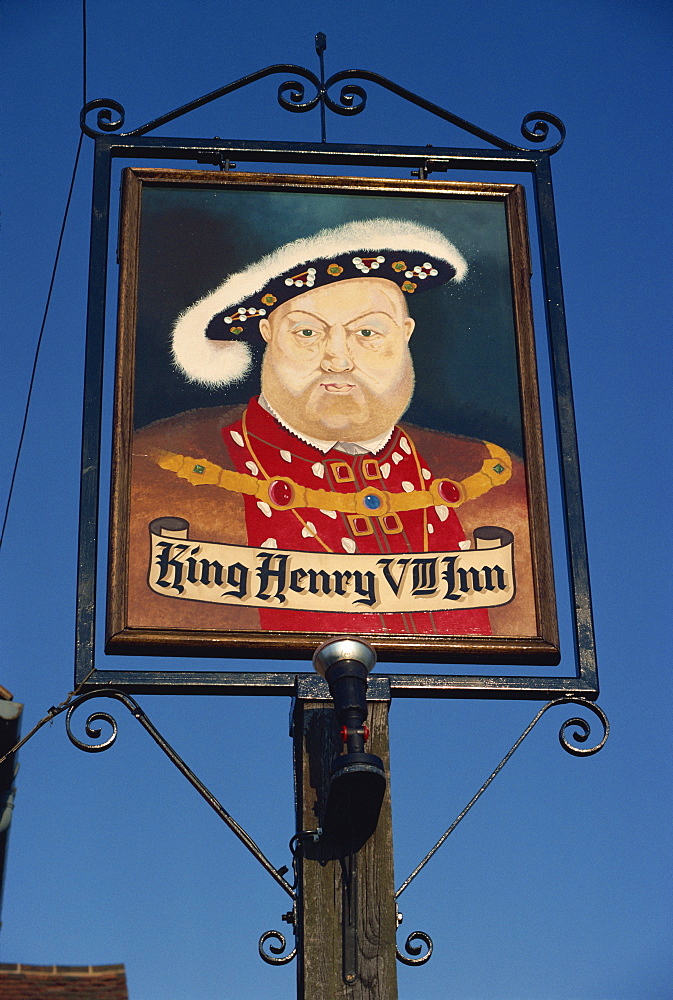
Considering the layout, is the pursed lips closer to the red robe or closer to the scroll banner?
the red robe

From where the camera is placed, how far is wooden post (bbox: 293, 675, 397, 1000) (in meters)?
4.22

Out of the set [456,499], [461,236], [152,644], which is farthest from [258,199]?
[152,644]

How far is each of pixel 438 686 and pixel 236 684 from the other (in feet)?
2.20

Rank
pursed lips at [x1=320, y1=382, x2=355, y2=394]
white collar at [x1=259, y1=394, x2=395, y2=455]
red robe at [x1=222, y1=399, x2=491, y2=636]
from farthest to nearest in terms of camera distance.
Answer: pursed lips at [x1=320, y1=382, x2=355, y2=394], white collar at [x1=259, y1=394, x2=395, y2=455], red robe at [x1=222, y1=399, x2=491, y2=636]

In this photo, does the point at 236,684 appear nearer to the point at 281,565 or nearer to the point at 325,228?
the point at 281,565

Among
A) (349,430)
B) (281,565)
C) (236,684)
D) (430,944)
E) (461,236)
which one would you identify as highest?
(461,236)

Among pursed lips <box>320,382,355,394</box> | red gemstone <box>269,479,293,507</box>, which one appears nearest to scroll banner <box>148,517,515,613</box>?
red gemstone <box>269,479,293,507</box>

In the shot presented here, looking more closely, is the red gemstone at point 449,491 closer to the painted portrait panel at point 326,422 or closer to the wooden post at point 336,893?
the painted portrait panel at point 326,422

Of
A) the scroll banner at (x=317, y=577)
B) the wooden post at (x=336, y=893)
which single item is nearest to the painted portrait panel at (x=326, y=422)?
the scroll banner at (x=317, y=577)

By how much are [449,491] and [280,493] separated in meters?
0.62

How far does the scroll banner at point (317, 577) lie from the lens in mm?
4930

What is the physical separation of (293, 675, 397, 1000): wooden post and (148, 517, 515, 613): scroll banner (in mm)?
482

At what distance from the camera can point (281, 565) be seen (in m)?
5.02

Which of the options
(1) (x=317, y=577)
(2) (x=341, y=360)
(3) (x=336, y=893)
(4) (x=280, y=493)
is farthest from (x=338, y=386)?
(3) (x=336, y=893)
